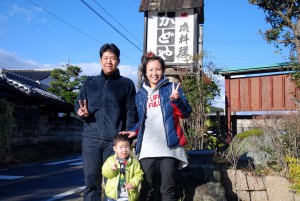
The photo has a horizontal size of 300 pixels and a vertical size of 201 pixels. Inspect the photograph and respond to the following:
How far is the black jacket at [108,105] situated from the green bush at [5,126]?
8.94 m

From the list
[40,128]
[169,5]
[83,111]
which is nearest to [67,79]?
[40,128]

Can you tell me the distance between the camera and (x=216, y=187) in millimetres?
4047

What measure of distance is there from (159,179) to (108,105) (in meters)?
0.97

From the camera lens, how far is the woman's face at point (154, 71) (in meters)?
3.39

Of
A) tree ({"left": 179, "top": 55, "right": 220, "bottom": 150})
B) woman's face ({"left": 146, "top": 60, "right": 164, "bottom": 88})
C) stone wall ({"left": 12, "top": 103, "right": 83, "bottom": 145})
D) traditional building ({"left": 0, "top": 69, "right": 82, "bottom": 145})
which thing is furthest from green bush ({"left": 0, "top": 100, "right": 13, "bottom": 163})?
woman's face ({"left": 146, "top": 60, "right": 164, "bottom": 88})

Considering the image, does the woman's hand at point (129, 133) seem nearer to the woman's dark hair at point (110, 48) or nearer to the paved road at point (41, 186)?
the woman's dark hair at point (110, 48)

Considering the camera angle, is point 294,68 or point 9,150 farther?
point 9,150

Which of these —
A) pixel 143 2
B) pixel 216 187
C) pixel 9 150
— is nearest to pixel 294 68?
pixel 143 2

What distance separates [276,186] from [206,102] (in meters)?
2.12

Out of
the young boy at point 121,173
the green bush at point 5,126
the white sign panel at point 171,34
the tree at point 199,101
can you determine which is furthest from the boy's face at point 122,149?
the green bush at point 5,126

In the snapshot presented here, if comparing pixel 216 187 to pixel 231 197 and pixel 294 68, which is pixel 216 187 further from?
pixel 294 68

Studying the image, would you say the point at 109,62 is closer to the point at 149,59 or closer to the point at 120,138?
the point at 149,59

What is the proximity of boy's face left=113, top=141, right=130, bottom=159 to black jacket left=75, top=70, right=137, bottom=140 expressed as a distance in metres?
0.13

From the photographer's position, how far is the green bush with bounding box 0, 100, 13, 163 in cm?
1112
